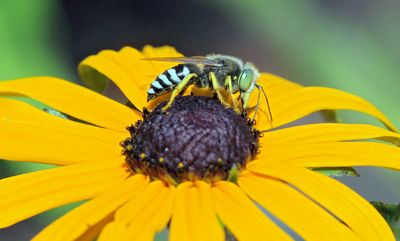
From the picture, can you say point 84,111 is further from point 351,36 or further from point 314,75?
point 351,36

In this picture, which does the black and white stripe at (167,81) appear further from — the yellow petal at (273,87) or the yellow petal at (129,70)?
the yellow petal at (273,87)

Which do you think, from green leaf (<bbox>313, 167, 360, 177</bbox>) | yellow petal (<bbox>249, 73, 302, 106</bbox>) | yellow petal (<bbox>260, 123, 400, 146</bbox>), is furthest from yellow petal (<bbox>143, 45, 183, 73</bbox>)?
green leaf (<bbox>313, 167, 360, 177</bbox>)

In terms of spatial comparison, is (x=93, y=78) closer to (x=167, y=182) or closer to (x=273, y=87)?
(x=273, y=87)

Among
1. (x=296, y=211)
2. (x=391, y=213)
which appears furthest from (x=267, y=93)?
(x=296, y=211)

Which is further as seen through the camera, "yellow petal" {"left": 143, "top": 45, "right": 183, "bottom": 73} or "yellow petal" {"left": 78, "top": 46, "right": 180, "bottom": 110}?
"yellow petal" {"left": 143, "top": 45, "right": 183, "bottom": 73}

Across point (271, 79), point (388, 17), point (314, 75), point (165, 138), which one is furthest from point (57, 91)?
point (388, 17)

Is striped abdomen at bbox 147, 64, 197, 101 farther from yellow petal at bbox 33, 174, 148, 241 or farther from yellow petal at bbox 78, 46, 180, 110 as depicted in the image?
yellow petal at bbox 33, 174, 148, 241

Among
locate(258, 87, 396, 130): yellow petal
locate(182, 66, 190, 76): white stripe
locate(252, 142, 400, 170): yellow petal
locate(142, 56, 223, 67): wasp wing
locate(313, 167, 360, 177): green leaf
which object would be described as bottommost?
locate(313, 167, 360, 177): green leaf
